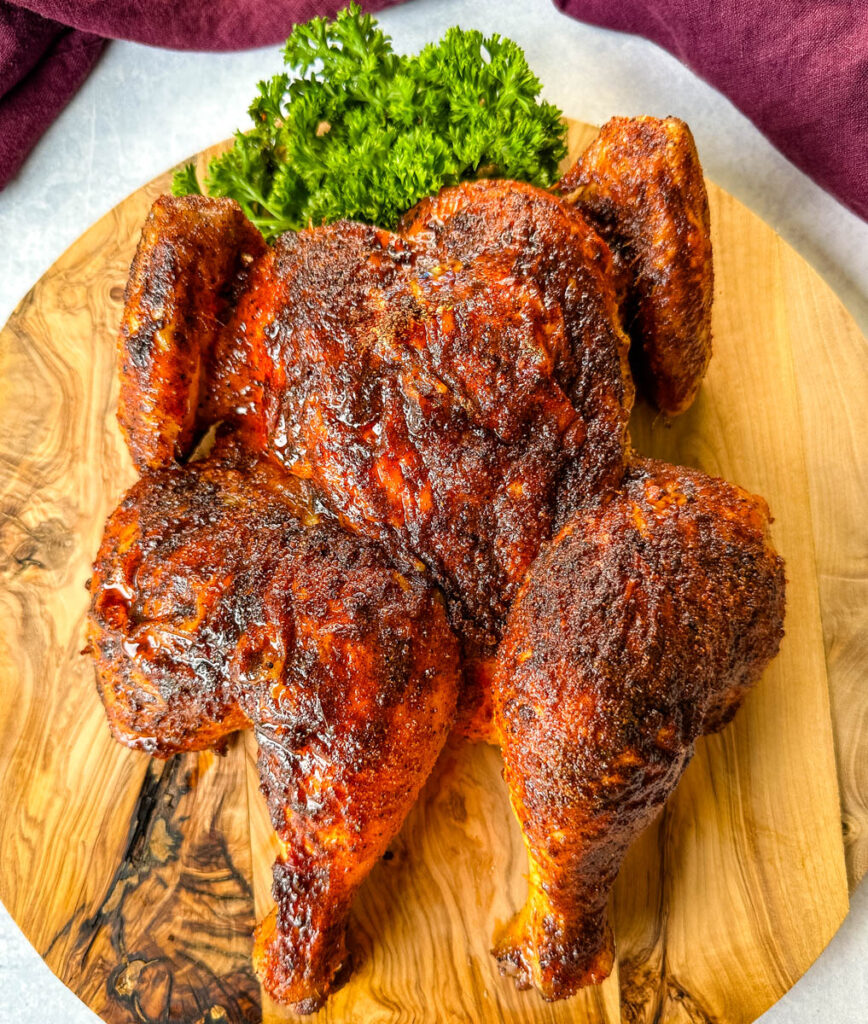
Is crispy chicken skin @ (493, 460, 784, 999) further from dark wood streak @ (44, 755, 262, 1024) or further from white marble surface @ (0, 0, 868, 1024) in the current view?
white marble surface @ (0, 0, 868, 1024)

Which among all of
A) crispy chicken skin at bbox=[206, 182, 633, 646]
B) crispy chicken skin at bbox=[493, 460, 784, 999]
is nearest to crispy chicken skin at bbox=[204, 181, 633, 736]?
crispy chicken skin at bbox=[206, 182, 633, 646]

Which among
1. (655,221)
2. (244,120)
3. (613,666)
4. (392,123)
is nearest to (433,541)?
(613,666)

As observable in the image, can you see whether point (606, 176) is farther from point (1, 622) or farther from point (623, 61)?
point (1, 622)

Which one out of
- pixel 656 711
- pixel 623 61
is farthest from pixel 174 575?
pixel 623 61

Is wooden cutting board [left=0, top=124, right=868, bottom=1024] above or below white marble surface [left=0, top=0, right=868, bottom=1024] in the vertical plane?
below

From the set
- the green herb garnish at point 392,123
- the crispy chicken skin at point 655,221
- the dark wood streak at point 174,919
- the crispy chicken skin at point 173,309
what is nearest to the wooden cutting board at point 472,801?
the dark wood streak at point 174,919

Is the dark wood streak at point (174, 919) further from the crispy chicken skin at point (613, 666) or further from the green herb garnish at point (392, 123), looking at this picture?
the green herb garnish at point (392, 123)
